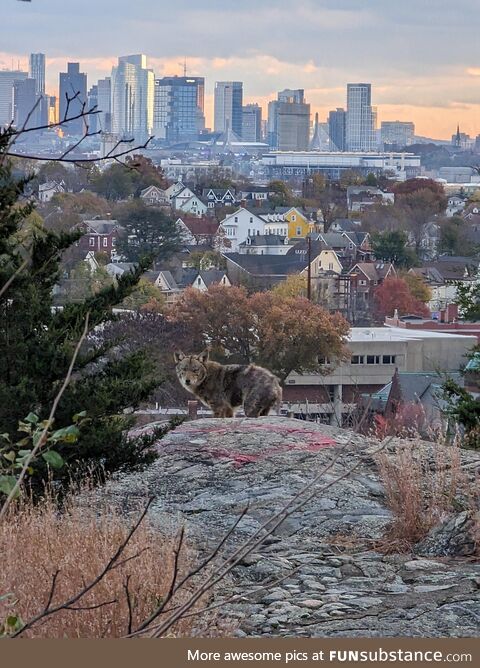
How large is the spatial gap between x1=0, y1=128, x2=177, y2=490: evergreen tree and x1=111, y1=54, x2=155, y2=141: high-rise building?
151 m

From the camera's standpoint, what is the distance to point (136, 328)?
31984 millimetres

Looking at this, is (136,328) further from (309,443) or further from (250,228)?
(250,228)

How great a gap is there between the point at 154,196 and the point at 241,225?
519 centimetres

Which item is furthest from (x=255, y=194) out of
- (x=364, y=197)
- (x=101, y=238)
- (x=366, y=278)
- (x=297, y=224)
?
(x=366, y=278)

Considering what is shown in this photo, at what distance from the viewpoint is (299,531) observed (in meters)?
7.68

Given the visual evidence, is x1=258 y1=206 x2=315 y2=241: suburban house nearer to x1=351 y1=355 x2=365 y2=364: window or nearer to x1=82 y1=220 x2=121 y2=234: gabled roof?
x1=82 y1=220 x2=121 y2=234: gabled roof

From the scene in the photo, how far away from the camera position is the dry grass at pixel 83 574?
4914mm

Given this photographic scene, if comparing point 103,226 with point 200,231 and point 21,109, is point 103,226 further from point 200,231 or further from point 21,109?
point 21,109

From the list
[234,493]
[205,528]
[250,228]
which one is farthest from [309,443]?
[250,228]

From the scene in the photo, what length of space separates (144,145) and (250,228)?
81.2m

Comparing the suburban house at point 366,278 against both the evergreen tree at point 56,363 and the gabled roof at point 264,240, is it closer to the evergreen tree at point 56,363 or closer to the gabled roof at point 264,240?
the gabled roof at point 264,240

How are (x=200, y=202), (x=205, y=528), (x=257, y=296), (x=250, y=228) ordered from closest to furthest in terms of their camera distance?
(x=205, y=528), (x=257, y=296), (x=250, y=228), (x=200, y=202)

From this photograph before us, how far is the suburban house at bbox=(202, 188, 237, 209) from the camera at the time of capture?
9631 centimetres

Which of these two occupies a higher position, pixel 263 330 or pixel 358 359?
pixel 263 330
